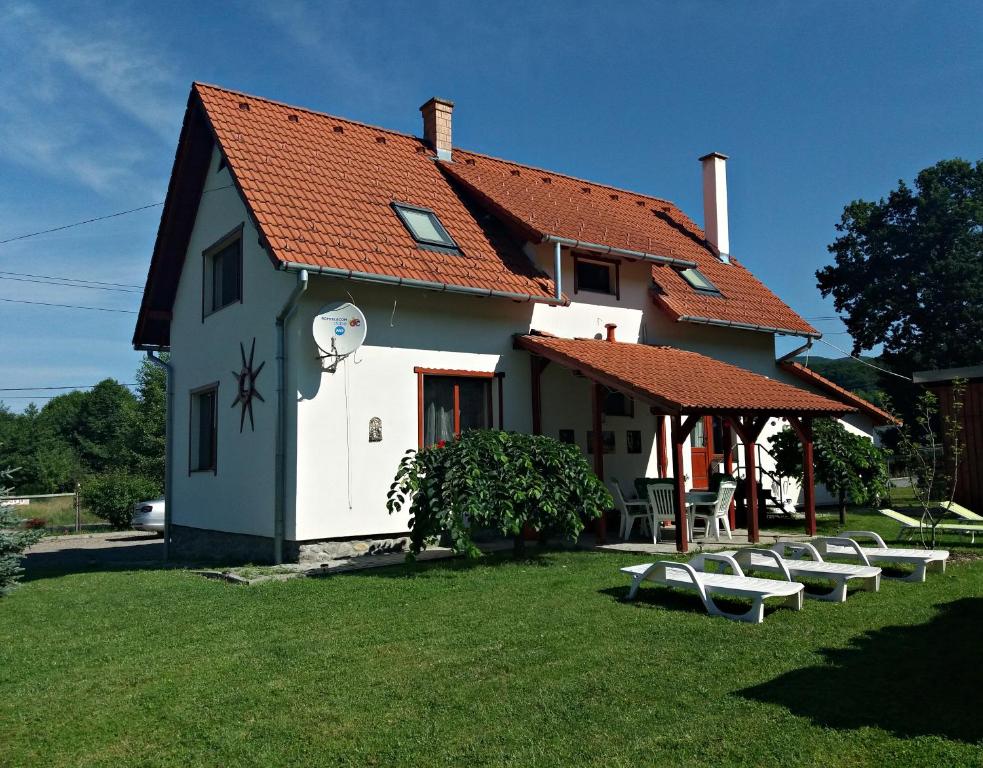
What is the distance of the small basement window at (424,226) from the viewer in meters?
12.9

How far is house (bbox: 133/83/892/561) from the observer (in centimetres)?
1134

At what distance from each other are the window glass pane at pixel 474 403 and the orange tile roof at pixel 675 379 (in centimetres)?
96

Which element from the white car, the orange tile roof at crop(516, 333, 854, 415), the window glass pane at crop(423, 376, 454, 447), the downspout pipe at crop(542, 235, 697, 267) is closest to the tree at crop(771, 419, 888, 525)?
the orange tile roof at crop(516, 333, 854, 415)

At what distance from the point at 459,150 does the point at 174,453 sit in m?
7.99

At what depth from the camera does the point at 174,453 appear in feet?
50.5

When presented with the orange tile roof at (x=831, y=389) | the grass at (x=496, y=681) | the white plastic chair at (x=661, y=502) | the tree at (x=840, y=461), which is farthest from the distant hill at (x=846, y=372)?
the grass at (x=496, y=681)

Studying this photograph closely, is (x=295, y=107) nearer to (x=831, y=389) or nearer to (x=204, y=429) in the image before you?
(x=204, y=429)

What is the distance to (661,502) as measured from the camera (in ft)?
40.3

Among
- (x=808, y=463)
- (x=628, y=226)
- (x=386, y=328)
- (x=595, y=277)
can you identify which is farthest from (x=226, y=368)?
(x=808, y=463)

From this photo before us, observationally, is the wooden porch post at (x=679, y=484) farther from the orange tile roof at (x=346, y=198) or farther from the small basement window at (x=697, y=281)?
the small basement window at (x=697, y=281)

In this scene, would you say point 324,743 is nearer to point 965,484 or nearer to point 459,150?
point 459,150

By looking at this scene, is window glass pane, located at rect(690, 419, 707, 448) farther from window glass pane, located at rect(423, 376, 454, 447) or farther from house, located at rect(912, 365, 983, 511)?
window glass pane, located at rect(423, 376, 454, 447)

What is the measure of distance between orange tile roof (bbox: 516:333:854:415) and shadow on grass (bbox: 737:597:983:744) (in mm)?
5019

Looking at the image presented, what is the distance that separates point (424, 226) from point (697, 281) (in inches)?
263
